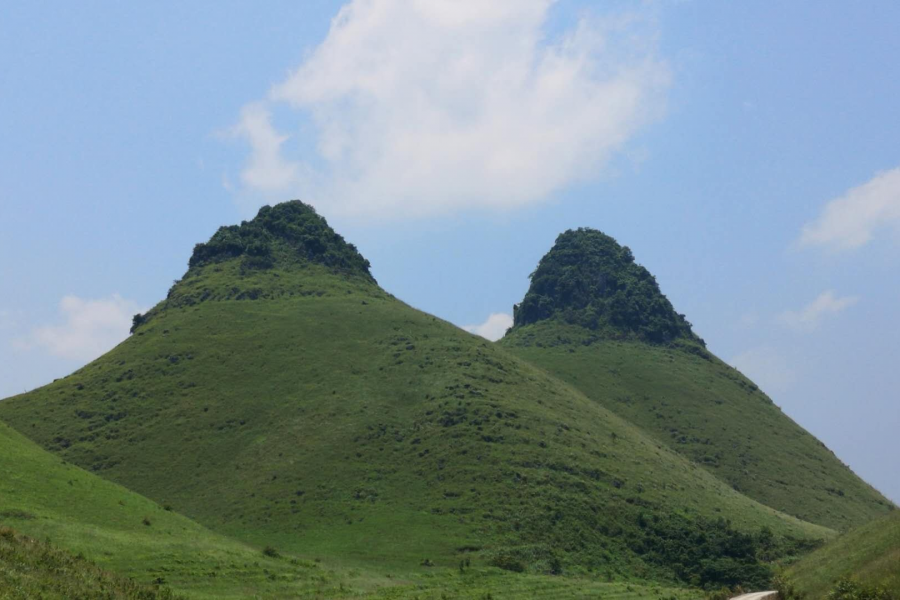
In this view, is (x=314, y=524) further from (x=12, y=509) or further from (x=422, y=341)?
(x=422, y=341)

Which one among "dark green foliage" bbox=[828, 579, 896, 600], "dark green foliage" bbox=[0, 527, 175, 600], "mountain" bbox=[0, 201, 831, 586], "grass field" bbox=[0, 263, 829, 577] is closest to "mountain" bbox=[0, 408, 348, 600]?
"dark green foliage" bbox=[0, 527, 175, 600]

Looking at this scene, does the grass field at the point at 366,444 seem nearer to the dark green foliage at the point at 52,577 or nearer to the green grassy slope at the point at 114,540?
the green grassy slope at the point at 114,540

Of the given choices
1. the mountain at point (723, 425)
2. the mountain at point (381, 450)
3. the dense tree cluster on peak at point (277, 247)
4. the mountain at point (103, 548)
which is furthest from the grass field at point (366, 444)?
the dense tree cluster on peak at point (277, 247)

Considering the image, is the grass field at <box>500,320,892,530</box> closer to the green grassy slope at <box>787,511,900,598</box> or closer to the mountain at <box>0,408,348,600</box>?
the green grassy slope at <box>787,511,900,598</box>

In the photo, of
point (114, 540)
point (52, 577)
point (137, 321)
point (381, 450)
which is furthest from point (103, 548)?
A: point (137, 321)

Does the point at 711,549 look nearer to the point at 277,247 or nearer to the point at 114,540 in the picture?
the point at 114,540

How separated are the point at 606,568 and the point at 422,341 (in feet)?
206

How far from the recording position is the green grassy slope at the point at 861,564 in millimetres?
37406

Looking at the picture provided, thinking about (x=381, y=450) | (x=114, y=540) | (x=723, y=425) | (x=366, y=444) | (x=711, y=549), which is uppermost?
(x=723, y=425)

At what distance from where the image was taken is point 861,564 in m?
42.4

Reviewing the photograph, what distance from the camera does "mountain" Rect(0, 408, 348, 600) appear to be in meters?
42.4

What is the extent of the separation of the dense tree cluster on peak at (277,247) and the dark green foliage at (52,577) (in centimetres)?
13529

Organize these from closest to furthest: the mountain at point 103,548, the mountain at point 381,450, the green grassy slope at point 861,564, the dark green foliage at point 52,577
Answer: the dark green foliage at point 52,577, the green grassy slope at point 861,564, the mountain at point 103,548, the mountain at point 381,450

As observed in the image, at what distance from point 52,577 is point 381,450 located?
6834 cm
